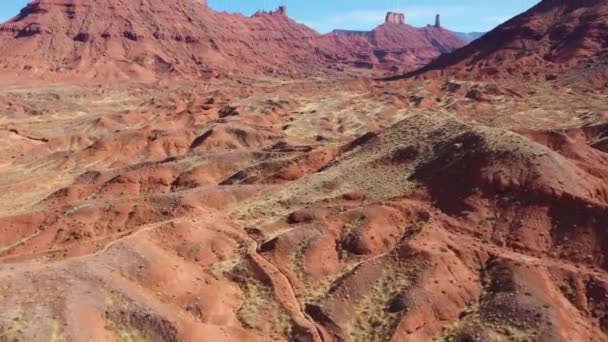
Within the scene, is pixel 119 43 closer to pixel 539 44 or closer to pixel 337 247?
pixel 539 44

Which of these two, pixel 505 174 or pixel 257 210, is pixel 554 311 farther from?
pixel 257 210

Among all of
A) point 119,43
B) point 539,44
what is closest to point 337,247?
point 539,44

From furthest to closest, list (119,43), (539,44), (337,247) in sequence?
(119,43), (539,44), (337,247)

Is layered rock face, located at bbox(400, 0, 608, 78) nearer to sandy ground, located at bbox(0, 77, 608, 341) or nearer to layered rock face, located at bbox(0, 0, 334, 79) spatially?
layered rock face, located at bbox(0, 0, 334, 79)

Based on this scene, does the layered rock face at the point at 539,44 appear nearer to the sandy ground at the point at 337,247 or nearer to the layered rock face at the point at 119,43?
the layered rock face at the point at 119,43

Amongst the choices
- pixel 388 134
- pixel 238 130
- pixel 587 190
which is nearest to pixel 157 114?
pixel 238 130

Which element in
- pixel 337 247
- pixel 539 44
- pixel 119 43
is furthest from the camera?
pixel 119 43

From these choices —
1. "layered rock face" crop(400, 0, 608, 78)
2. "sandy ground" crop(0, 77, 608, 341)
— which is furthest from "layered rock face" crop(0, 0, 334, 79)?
"sandy ground" crop(0, 77, 608, 341)
